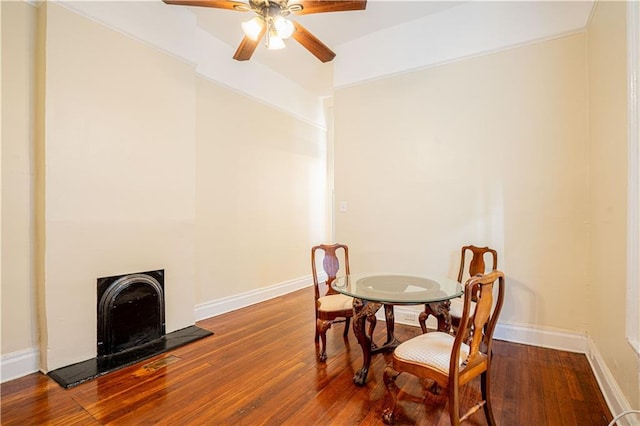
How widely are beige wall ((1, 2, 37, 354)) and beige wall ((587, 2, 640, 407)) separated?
152 inches

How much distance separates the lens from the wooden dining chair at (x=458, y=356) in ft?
4.70

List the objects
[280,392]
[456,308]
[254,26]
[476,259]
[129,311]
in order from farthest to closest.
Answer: [476,259] → [129,311] → [456,308] → [254,26] → [280,392]

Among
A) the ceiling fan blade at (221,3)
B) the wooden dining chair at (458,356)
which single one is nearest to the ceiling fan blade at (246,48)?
the ceiling fan blade at (221,3)

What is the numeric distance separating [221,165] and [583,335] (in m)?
3.93

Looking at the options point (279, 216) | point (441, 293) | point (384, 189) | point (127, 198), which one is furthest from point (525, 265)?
point (127, 198)


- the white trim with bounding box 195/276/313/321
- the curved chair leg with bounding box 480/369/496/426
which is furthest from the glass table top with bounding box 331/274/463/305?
the white trim with bounding box 195/276/313/321

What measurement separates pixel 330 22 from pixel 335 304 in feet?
9.44

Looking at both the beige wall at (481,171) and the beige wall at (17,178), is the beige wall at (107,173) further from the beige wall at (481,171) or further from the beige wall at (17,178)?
the beige wall at (481,171)

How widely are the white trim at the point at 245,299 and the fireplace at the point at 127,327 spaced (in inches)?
18.9

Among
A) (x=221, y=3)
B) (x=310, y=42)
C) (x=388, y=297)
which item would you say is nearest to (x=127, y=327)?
(x=388, y=297)

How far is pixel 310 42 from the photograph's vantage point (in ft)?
8.80

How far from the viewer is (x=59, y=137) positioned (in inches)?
90.7

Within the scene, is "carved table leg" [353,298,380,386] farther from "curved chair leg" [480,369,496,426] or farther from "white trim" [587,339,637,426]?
"white trim" [587,339,637,426]

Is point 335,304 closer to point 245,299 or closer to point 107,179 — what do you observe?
point 245,299
